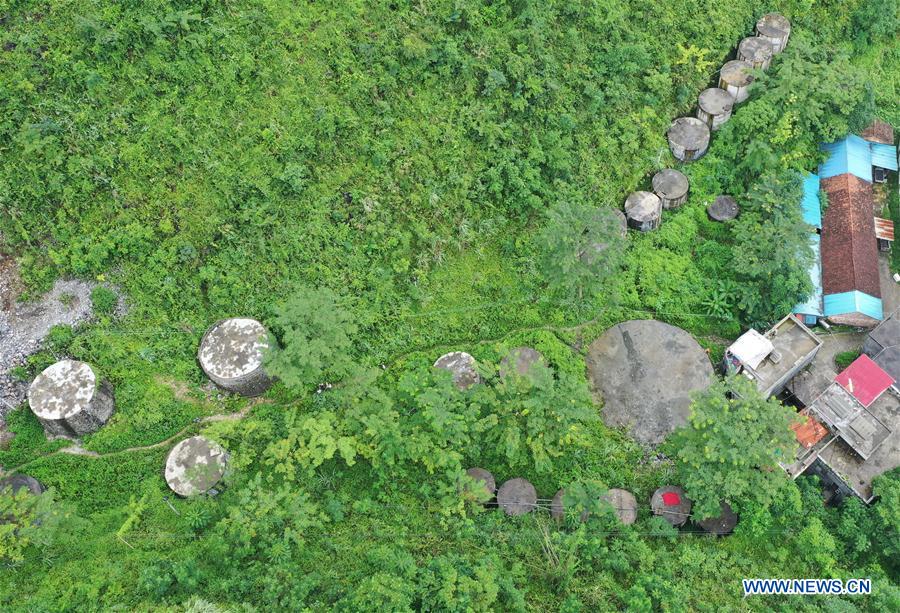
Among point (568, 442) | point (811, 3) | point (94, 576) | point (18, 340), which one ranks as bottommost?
point (94, 576)

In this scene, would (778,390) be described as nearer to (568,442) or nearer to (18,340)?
(568,442)

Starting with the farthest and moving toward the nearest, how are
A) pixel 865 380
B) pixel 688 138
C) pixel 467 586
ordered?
pixel 688 138
pixel 865 380
pixel 467 586

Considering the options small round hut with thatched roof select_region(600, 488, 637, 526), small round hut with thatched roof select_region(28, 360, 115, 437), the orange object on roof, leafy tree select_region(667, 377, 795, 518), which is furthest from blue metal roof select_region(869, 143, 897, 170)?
small round hut with thatched roof select_region(28, 360, 115, 437)

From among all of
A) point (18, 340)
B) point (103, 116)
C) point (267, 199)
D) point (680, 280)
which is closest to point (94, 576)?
point (18, 340)

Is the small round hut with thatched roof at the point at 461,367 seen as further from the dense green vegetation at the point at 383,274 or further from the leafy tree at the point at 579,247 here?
the leafy tree at the point at 579,247

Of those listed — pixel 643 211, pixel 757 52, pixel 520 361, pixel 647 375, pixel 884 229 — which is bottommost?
pixel 647 375

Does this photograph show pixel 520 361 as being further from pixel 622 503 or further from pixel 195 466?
pixel 195 466

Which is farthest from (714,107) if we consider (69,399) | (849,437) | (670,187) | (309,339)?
(69,399)

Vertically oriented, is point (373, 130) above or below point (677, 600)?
above
